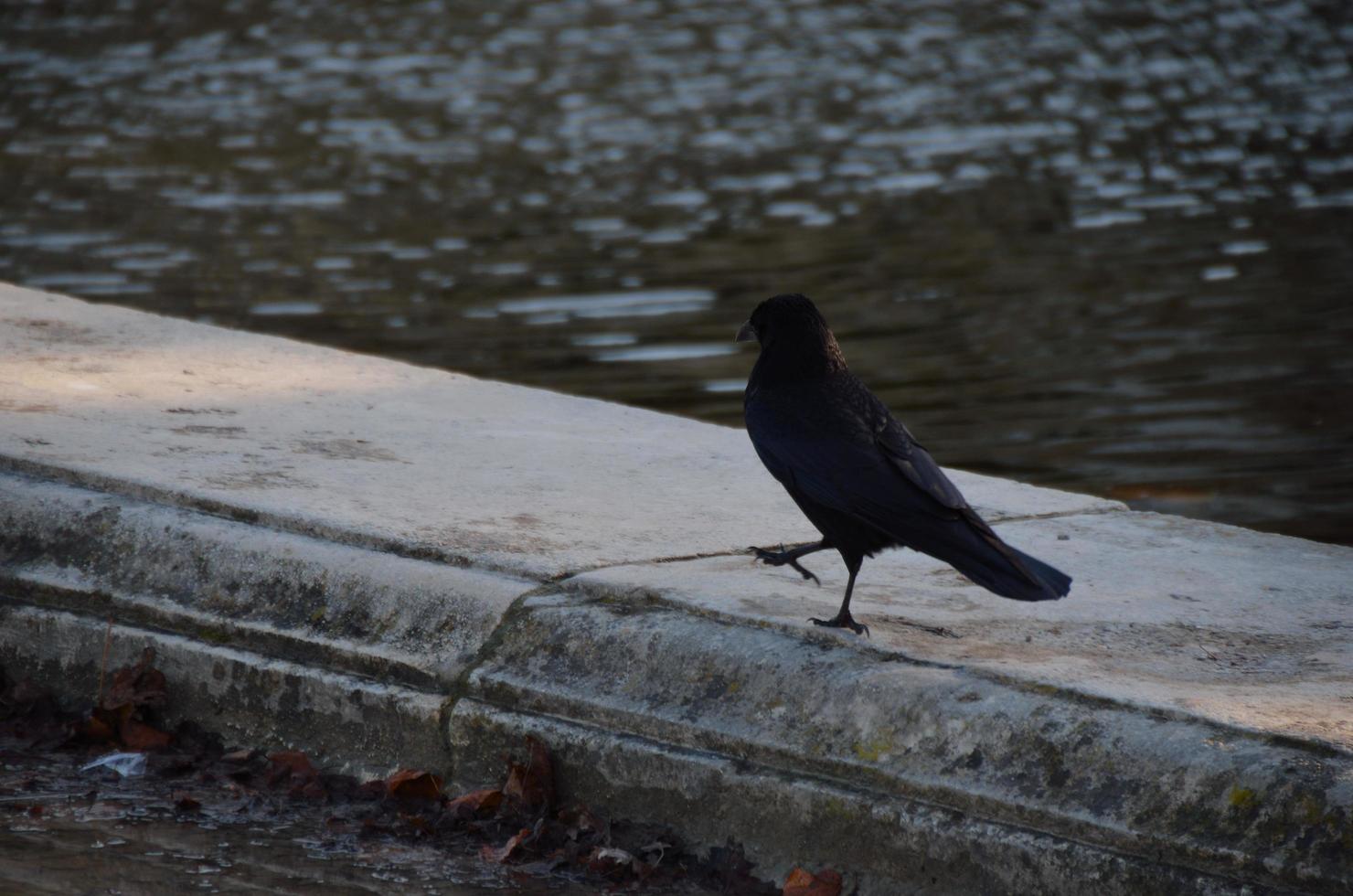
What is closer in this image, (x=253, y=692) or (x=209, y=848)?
(x=209, y=848)

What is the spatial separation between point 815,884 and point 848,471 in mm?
732

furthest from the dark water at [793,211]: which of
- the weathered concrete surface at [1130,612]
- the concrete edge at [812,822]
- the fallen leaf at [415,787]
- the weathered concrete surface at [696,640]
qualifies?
the fallen leaf at [415,787]

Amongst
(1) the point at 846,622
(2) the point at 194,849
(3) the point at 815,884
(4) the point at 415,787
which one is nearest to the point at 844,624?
(1) the point at 846,622

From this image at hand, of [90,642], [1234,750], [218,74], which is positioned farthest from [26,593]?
[218,74]

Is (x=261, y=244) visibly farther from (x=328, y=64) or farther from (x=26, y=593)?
(x=328, y=64)

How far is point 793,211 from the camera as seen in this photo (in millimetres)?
10875

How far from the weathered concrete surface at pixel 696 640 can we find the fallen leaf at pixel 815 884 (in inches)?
1.2

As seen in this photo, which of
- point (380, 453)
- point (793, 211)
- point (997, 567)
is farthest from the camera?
point (793, 211)

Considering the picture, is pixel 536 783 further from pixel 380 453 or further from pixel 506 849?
pixel 380 453

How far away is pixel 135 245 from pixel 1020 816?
8135 millimetres

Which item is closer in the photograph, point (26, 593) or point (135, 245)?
point (26, 593)

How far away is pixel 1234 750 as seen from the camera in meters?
2.86

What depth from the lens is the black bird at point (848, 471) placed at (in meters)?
3.24

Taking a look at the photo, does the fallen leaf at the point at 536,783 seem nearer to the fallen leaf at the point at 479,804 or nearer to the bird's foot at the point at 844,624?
the fallen leaf at the point at 479,804
